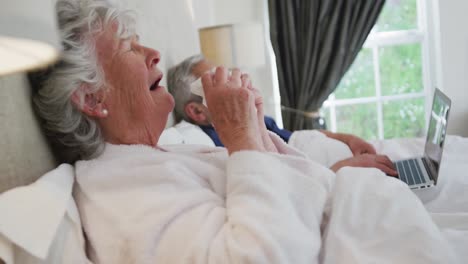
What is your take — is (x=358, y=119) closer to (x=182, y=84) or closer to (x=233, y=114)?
(x=182, y=84)

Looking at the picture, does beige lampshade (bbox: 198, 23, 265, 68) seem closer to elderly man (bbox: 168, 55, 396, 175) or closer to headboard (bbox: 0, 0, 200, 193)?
elderly man (bbox: 168, 55, 396, 175)

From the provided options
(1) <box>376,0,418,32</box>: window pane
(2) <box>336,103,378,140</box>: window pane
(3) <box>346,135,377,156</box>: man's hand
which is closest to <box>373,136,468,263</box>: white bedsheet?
(3) <box>346,135,377,156</box>: man's hand

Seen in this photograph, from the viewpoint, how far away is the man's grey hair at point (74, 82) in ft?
3.78

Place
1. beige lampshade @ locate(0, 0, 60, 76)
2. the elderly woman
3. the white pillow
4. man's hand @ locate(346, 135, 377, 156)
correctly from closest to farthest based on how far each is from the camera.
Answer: beige lampshade @ locate(0, 0, 60, 76), the white pillow, the elderly woman, man's hand @ locate(346, 135, 377, 156)

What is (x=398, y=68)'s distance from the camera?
4.29 m

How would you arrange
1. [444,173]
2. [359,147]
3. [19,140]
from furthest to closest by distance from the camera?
[359,147], [444,173], [19,140]

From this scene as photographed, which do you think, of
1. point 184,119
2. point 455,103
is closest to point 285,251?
point 184,119

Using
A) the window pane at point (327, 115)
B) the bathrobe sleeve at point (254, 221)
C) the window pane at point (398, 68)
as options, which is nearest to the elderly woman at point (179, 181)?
the bathrobe sleeve at point (254, 221)

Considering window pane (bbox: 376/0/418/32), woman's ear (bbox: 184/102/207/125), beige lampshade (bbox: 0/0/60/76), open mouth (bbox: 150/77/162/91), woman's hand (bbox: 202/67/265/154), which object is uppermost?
beige lampshade (bbox: 0/0/60/76)

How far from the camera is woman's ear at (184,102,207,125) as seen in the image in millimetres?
2297

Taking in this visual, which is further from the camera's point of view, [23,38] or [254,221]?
[254,221]

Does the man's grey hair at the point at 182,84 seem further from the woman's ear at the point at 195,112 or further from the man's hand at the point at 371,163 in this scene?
the man's hand at the point at 371,163

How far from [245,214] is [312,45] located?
326cm

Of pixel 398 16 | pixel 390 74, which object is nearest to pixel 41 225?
pixel 390 74
